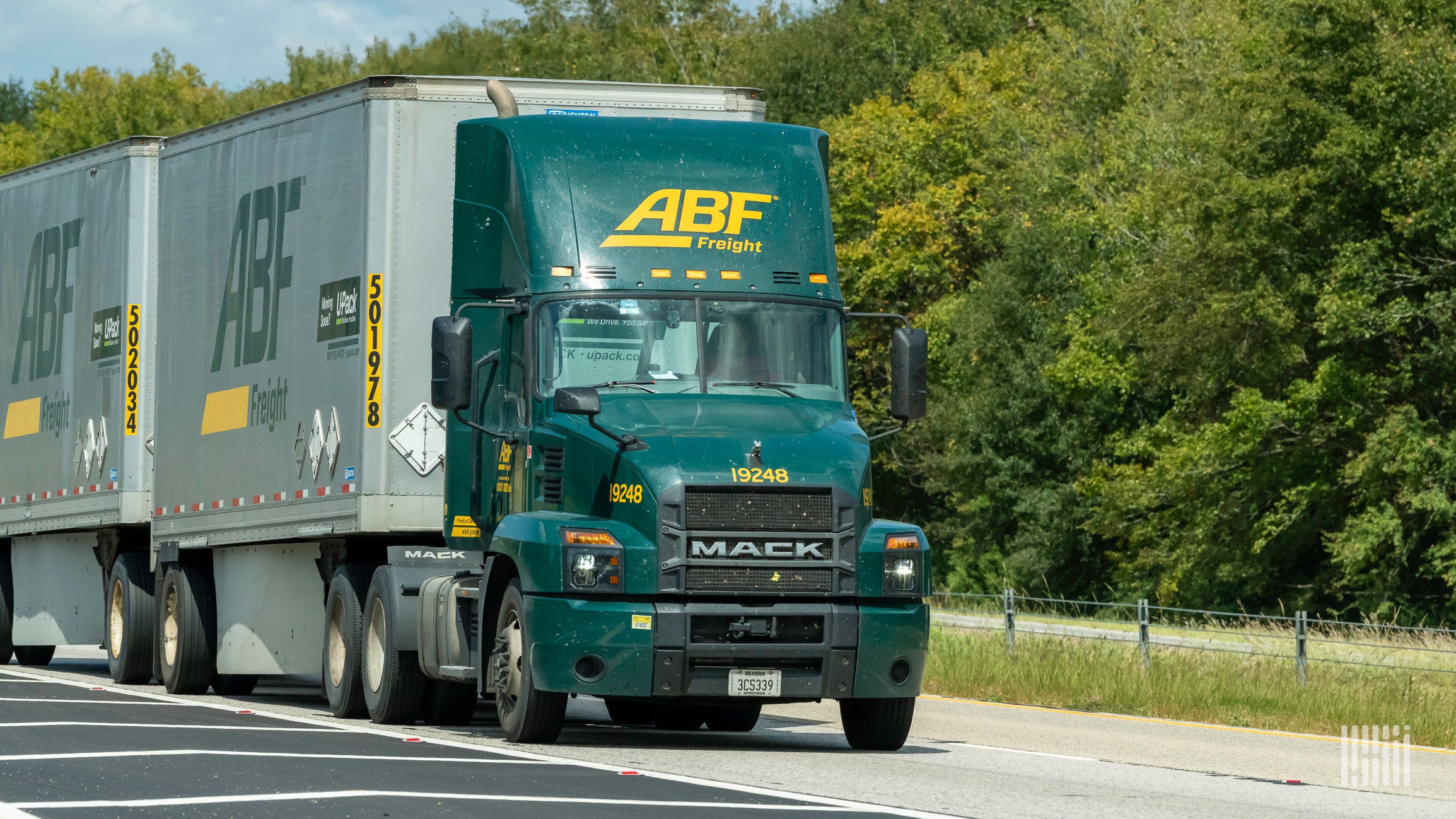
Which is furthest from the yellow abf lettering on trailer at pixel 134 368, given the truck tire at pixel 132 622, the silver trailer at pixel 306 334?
the truck tire at pixel 132 622

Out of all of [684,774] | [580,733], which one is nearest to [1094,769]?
[684,774]

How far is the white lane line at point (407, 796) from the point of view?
10.7 metres

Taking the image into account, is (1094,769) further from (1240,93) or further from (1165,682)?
(1240,93)

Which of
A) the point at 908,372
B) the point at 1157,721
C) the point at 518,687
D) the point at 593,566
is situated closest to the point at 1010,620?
the point at 1157,721

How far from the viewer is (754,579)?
14.0 meters

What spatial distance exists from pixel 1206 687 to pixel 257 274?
9440 millimetres

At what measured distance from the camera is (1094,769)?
14227 mm

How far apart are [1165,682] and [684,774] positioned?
9.31 meters

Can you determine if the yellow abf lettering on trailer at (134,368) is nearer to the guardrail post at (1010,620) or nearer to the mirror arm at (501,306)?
the mirror arm at (501,306)

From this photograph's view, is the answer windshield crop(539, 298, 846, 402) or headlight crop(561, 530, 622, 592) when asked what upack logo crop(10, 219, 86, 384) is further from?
headlight crop(561, 530, 622, 592)

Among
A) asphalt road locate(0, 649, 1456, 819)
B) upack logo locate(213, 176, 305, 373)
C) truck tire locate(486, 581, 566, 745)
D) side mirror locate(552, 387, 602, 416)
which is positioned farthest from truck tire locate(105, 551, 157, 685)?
side mirror locate(552, 387, 602, 416)

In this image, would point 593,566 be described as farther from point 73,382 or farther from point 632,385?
point 73,382

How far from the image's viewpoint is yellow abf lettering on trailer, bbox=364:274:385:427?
1700 cm

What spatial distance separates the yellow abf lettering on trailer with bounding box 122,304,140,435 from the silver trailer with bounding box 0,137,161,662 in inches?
0.5
